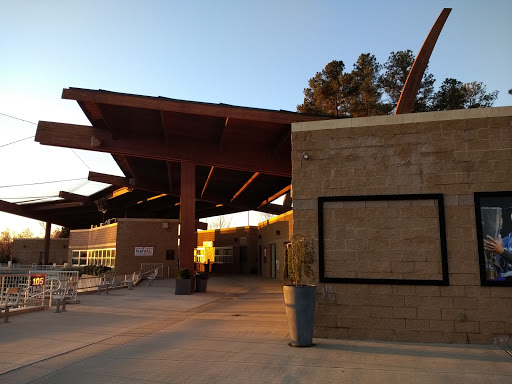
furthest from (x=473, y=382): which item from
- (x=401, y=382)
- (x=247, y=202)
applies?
(x=247, y=202)

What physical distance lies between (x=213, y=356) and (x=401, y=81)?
3116 cm

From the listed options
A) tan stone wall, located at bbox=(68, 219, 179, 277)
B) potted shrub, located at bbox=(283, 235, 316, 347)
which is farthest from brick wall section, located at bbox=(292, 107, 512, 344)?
tan stone wall, located at bbox=(68, 219, 179, 277)


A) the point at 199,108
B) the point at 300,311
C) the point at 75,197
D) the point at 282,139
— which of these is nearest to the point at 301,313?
the point at 300,311

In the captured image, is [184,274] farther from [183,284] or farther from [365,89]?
[365,89]

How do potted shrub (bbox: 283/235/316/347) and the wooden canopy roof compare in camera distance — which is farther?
the wooden canopy roof

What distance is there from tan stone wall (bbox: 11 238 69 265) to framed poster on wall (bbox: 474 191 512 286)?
59.7 metres

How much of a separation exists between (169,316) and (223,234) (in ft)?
105

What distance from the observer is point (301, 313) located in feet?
24.8

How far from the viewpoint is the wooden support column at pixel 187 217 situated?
20328 millimetres

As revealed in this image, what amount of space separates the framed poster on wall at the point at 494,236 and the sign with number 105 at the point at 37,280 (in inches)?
494

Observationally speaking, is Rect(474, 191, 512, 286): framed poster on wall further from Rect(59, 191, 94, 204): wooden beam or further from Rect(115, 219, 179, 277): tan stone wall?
Rect(59, 191, 94, 204): wooden beam

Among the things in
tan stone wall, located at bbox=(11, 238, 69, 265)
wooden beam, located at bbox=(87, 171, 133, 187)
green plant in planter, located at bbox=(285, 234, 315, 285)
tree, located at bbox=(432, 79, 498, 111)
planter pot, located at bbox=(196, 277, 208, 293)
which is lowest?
planter pot, located at bbox=(196, 277, 208, 293)

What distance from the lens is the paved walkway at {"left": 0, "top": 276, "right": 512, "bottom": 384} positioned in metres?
5.85

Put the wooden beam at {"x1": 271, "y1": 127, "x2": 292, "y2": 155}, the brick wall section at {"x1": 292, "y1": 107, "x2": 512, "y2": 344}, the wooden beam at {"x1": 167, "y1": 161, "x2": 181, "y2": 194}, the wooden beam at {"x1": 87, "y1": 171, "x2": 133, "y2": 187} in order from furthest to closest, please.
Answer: the wooden beam at {"x1": 87, "y1": 171, "x2": 133, "y2": 187}, the wooden beam at {"x1": 167, "y1": 161, "x2": 181, "y2": 194}, the wooden beam at {"x1": 271, "y1": 127, "x2": 292, "y2": 155}, the brick wall section at {"x1": 292, "y1": 107, "x2": 512, "y2": 344}
